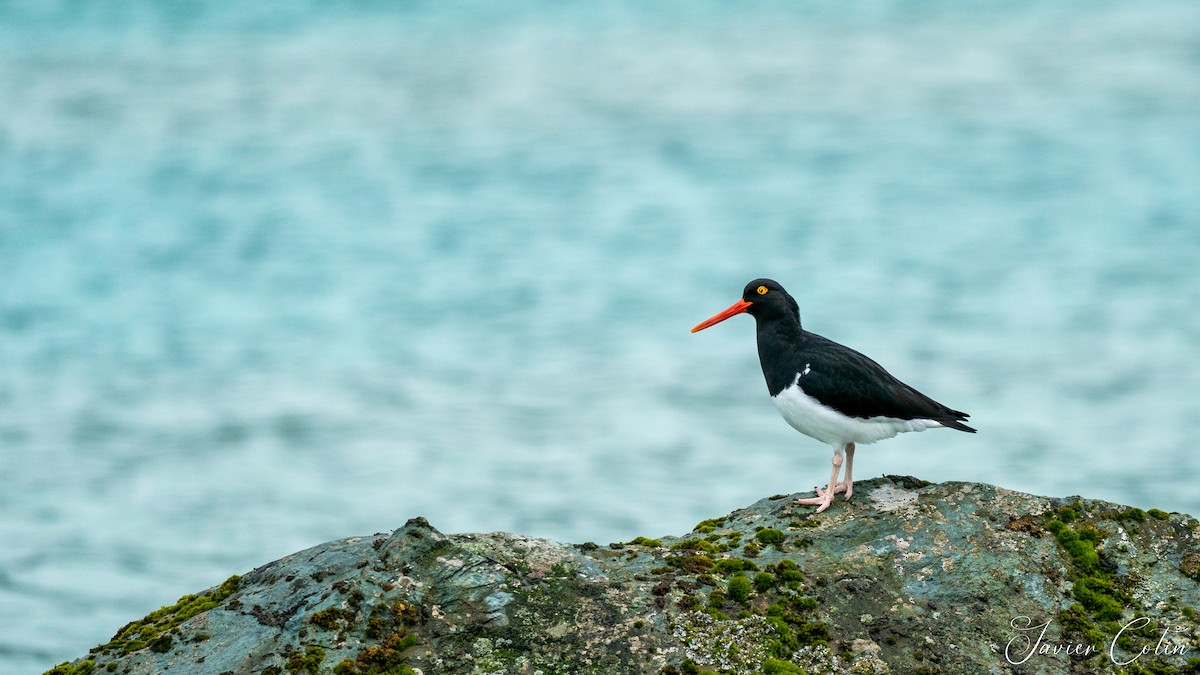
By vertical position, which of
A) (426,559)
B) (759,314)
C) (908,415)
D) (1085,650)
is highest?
(759,314)

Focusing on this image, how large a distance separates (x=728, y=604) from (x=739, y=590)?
103mm

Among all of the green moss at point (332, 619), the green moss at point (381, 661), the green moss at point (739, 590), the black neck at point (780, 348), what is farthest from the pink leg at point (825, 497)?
the green moss at point (332, 619)

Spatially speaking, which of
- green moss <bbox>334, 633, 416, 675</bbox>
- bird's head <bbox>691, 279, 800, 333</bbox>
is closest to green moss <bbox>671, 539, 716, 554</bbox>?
green moss <bbox>334, 633, 416, 675</bbox>

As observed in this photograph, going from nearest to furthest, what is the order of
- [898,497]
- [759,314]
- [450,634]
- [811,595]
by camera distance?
1. [450,634]
2. [811,595]
3. [898,497]
4. [759,314]

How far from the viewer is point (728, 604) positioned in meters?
7.10

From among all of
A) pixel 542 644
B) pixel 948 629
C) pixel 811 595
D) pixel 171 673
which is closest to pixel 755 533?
pixel 811 595

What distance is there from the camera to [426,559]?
23.3ft

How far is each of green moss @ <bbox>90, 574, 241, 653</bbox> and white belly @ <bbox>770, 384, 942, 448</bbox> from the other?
4298 mm

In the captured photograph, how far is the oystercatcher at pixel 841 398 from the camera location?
9.25 meters

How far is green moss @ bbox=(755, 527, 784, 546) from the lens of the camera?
311 inches

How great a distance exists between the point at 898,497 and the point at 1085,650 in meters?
1.74

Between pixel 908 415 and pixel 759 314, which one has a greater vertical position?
pixel 759 314

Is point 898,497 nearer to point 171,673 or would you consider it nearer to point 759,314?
point 759,314

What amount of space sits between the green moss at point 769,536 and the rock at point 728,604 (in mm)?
16
